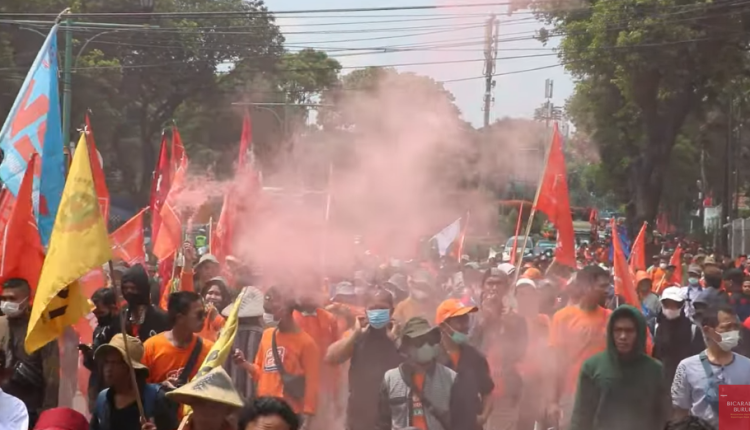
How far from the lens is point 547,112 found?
2852 cm

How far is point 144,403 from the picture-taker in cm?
560

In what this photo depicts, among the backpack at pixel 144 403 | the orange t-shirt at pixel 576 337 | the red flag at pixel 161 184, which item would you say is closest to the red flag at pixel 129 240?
the red flag at pixel 161 184

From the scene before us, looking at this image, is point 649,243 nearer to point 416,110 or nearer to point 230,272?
point 416,110

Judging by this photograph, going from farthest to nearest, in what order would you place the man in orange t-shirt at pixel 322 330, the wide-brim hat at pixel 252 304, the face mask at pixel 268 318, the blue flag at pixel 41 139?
1. the face mask at pixel 268 318
2. the man in orange t-shirt at pixel 322 330
3. the blue flag at pixel 41 139
4. the wide-brim hat at pixel 252 304

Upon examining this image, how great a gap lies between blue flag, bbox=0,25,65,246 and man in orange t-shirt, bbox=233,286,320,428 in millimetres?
1800

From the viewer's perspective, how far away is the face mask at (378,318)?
26.1 ft

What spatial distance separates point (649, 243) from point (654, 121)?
4434 mm

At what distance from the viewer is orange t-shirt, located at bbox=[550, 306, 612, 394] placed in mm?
8703

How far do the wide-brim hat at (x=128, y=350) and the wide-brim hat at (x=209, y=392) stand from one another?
2.91 feet

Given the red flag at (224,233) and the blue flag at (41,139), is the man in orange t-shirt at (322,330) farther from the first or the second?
the red flag at (224,233)

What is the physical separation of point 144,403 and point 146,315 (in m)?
2.08

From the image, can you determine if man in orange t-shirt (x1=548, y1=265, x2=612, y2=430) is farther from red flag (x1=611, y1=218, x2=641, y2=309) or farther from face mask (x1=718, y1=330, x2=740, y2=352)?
face mask (x1=718, y1=330, x2=740, y2=352)

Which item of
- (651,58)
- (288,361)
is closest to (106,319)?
(288,361)

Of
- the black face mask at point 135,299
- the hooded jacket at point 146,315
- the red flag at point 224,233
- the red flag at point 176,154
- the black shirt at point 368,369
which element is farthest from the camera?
the red flag at point 176,154
